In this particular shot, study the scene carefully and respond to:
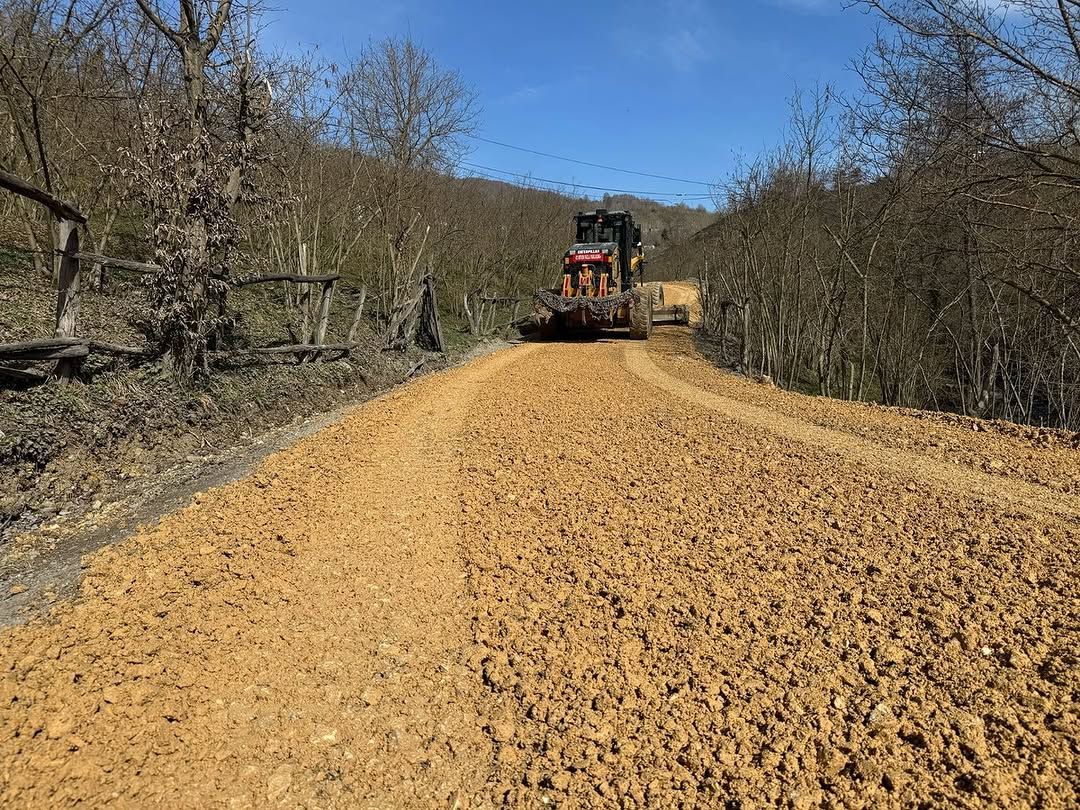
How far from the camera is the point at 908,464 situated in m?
5.57

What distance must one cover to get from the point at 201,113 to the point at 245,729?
734 centimetres

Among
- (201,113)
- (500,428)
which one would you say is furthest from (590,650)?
(201,113)

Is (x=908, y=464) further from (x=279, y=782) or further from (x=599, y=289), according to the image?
(x=599, y=289)

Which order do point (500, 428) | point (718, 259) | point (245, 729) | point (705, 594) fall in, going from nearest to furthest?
point (245, 729), point (705, 594), point (500, 428), point (718, 259)

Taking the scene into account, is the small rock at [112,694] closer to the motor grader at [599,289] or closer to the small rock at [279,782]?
the small rock at [279,782]

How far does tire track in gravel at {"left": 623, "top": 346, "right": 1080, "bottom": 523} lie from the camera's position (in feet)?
15.1

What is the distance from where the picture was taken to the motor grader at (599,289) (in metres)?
18.9

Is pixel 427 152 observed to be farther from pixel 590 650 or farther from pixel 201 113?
pixel 590 650

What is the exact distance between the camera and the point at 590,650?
288 cm

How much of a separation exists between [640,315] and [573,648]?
16997mm

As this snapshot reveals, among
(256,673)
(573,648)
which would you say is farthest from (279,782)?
(573,648)

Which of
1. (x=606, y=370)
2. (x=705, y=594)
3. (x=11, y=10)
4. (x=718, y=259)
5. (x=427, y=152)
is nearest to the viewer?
(x=705, y=594)

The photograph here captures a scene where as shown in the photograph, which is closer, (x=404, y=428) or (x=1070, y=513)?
(x=1070, y=513)

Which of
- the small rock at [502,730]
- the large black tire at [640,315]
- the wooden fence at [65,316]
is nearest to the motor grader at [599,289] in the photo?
the large black tire at [640,315]
